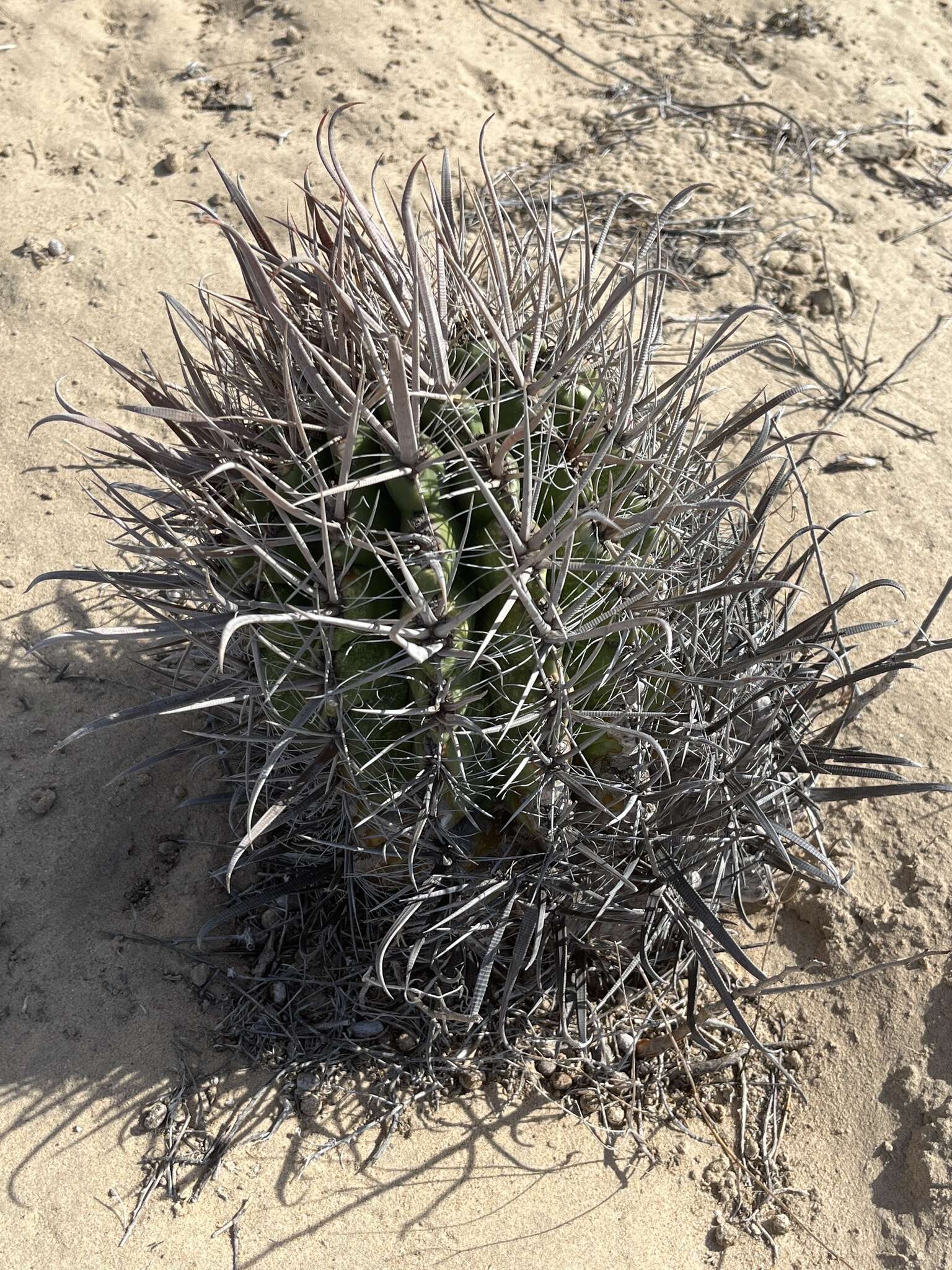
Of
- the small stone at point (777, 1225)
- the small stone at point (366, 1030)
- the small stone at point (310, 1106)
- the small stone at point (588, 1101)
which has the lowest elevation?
the small stone at point (310, 1106)

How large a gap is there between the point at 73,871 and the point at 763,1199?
4.66 ft

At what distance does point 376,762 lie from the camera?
161 cm

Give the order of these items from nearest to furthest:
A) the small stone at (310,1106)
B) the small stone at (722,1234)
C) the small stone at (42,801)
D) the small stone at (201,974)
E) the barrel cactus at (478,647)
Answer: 1. the barrel cactus at (478,647)
2. the small stone at (722,1234)
3. the small stone at (310,1106)
4. the small stone at (201,974)
5. the small stone at (42,801)

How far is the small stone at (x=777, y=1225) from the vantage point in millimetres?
1848

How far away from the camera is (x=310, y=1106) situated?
1943 millimetres

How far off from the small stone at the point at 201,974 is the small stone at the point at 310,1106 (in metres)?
0.29

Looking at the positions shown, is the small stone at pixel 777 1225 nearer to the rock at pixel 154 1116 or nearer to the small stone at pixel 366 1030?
the small stone at pixel 366 1030

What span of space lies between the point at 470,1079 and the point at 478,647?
2.89 ft

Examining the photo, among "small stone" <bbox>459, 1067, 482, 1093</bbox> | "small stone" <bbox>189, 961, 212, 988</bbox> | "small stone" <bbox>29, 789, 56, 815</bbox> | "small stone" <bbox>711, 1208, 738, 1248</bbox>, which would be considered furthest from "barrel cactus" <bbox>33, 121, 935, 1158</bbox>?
"small stone" <bbox>29, 789, 56, 815</bbox>

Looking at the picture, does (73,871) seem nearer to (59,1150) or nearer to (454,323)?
(59,1150)

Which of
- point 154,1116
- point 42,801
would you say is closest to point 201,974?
point 154,1116

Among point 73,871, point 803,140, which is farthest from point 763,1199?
point 803,140

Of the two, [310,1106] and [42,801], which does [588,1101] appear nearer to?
[310,1106]

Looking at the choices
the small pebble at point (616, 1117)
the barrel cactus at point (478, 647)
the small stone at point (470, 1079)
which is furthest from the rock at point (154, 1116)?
the small pebble at point (616, 1117)
